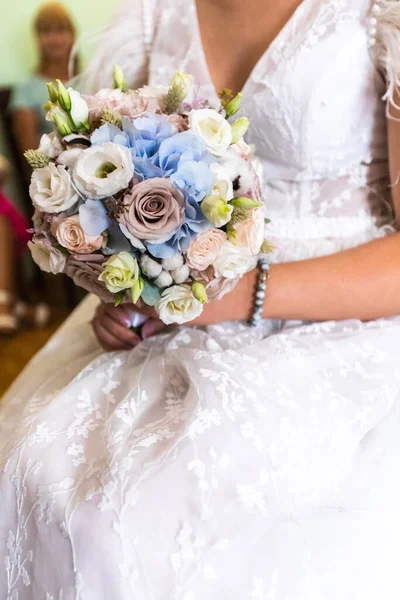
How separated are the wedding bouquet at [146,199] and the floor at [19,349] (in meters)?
1.40

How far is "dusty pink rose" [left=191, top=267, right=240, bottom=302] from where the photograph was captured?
64cm

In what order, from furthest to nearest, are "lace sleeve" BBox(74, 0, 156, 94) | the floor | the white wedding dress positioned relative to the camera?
1. the floor
2. "lace sleeve" BBox(74, 0, 156, 94)
3. the white wedding dress

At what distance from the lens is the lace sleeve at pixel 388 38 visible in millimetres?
741

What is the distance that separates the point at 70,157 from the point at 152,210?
0.11 metres

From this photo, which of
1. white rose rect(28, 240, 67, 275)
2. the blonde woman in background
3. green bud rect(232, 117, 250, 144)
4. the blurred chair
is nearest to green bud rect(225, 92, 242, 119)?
green bud rect(232, 117, 250, 144)

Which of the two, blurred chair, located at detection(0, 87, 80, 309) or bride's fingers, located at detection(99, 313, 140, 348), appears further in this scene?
blurred chair, located at detection(0, 87, 80, 309)

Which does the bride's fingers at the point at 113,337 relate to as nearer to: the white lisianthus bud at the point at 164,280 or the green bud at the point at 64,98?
the white lisianthus bud at the point at 164,280

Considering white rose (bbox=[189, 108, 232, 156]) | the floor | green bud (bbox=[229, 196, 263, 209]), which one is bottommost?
the floor

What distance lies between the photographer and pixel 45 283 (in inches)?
110

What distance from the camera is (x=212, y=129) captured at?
63 cm

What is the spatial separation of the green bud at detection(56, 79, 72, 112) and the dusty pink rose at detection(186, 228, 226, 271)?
0.21 metres

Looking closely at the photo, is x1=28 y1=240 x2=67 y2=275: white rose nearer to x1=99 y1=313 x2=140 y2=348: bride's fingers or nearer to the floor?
x1=99 y1=313 x2=140 y2=348: bride's fingers

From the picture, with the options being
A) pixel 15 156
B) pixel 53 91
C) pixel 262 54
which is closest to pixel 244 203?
pixel 53 91

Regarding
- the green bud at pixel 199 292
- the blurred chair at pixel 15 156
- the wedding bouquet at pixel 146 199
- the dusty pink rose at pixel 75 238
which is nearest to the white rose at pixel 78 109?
the wedding bouquet at pixel 146 199
